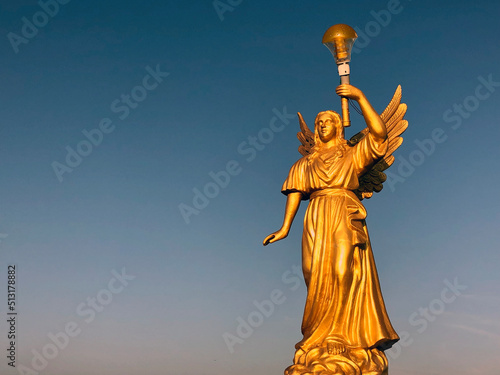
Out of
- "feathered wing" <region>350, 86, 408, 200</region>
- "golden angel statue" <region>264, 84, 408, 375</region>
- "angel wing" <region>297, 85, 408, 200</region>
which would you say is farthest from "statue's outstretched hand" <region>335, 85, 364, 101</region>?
"angel wing" <region>297, 85, 408, 200</region>

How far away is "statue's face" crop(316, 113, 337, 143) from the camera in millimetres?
13414

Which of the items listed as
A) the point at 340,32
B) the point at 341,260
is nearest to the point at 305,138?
the point at 340,32

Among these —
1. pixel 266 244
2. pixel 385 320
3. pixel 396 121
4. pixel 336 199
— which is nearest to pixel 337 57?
pixel 396 121

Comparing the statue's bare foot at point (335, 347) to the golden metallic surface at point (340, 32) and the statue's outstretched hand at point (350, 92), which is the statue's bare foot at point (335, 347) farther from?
the golden metallic surface at point (340, 32)

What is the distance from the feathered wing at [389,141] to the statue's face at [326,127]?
0.41 m

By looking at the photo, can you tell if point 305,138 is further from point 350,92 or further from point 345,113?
point 350,92

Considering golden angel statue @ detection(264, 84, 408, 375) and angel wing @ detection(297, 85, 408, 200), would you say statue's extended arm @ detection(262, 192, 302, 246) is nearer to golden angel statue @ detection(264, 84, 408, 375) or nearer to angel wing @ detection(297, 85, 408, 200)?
golden angel statue @ detection(264, 84, 408, 375)

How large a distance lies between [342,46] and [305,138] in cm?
187

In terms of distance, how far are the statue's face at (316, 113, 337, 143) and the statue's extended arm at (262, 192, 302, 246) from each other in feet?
3.40

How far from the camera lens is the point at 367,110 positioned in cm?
1270

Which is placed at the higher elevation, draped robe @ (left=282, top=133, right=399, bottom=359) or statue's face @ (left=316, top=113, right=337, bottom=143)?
statue's face @ (left=316, top=113, right=337, bottom=143)

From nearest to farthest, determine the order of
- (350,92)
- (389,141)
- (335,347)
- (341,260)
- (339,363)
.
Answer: (339,363) < (335,347) < (341,260) < (350,92) < (389,141)

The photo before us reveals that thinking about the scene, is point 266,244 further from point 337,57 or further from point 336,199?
point 337,57

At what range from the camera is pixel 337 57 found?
43.5ft
